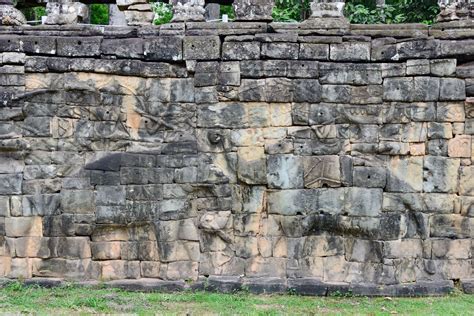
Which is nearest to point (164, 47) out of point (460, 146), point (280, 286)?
point (280, 286)

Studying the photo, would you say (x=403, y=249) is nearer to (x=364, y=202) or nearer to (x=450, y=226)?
(x=450, y=226)

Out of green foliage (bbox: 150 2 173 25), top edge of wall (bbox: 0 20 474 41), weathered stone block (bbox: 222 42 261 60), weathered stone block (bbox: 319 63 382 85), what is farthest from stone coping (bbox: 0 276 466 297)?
green foliage (bbox: 150 2 173 25)

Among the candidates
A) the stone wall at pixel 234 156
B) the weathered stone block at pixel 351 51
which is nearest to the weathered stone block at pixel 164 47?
the stone wall at pixel 234 156

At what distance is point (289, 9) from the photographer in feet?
42.9

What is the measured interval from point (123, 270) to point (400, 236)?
14.2 ft

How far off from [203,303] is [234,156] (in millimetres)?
2248

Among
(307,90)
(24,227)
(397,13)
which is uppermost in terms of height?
(397,13)

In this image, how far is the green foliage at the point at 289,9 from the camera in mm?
12609

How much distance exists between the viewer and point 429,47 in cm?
818

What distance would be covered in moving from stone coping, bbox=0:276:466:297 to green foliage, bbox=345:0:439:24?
6072 mm

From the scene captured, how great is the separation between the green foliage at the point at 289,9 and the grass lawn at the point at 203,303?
693 cm

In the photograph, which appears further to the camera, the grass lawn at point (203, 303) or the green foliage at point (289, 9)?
the green foliage at point (289, 9)

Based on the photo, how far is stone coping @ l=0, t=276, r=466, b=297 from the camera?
26.9 feet

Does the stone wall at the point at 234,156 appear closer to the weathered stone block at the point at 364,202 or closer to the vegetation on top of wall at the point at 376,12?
the weathered stone block at the point at 364,202
